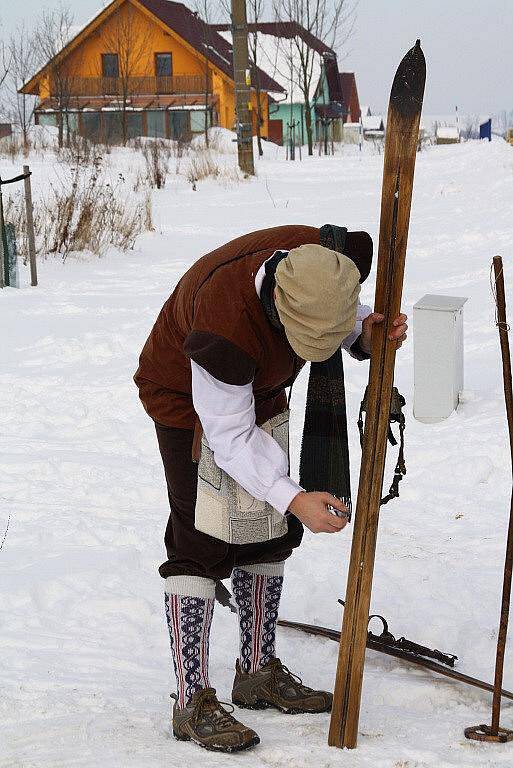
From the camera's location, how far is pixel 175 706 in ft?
8.86

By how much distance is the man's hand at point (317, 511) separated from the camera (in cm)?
232

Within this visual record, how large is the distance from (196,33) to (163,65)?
2.13 m

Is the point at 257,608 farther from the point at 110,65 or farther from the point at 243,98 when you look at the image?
the point at 110,65

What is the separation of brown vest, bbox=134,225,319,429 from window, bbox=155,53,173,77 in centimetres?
3987

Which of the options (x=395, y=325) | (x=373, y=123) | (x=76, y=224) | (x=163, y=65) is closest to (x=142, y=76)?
(x=163, y=65)

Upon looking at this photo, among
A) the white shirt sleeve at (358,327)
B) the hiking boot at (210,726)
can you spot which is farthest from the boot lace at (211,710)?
Answer: the white shirt sleeve at (358,327)

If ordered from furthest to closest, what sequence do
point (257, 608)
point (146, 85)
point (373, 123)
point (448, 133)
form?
point (373, 123), point (448, 133), point (146, 85), point (257, 608)

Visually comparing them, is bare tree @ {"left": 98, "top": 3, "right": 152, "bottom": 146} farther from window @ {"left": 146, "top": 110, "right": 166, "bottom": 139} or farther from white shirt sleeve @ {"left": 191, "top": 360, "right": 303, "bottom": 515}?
white shirt sleeve @ {"left": 191, "top": 360, "right": 303, "bottom": 515}

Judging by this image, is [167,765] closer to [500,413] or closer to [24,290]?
[500,413]

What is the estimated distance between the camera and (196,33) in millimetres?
40969

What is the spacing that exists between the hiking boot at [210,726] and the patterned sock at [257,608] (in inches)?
10.1

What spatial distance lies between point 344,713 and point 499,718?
17.5 inches

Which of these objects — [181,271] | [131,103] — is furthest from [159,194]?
[131,103]

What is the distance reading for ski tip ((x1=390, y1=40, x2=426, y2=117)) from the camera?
7.86ft
